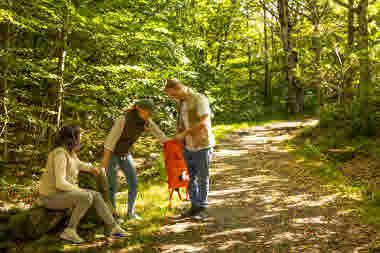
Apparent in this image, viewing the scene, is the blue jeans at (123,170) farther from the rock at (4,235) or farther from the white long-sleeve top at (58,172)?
the rock at (4,235)

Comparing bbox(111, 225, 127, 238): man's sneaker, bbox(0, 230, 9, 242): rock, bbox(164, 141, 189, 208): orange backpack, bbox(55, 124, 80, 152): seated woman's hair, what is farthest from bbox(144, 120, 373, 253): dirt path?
bbox(0, 230, 9, 242): rock

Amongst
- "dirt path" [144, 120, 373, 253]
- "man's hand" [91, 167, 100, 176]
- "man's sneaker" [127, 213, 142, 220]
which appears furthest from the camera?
"man's sneaker" [127, 213, 142, 220]

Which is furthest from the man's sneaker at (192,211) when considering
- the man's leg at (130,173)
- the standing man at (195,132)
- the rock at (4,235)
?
the rock at (4,235)

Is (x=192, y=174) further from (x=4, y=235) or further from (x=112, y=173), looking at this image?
(x=4, y=235)

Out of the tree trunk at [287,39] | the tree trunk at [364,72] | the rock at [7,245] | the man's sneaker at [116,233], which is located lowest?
the rock at [7,245]

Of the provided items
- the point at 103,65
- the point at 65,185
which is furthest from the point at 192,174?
the point at 103,65

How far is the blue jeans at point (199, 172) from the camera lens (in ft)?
16.0

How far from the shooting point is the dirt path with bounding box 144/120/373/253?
4.06m

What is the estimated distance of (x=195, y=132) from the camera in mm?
4805

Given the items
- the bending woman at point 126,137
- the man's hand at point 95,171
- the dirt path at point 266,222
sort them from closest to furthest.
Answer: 1. the dirt path at point 266,222
2. the man's hand at point 95,171
3. the bending woman at point 126,137

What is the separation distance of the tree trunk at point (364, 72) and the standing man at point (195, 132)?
5924 millimetres

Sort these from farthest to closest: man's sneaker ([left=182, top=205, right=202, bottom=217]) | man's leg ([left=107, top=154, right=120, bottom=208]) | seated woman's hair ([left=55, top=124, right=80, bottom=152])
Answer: man's sneaker ([left=182, top=205, right=202, bottom=217]) → man's leg ([left=107, top=154, right=120, bottom=208]) → seated woman's hair ([left=55, top=124, right=80, bottom=152])

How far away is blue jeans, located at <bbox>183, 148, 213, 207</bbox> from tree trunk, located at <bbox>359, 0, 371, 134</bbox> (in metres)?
5.98

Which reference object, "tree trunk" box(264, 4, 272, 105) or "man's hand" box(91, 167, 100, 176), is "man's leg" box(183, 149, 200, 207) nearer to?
"man's hand" box(91, 167, 100, 176)
